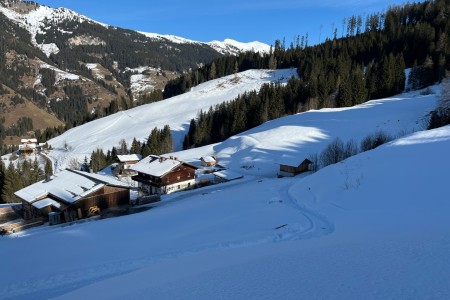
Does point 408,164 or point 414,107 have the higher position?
point 414,107

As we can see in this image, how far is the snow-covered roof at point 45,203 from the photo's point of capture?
122 feet

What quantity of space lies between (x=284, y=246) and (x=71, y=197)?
106ft

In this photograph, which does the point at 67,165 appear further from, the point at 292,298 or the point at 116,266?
the point at 292,298

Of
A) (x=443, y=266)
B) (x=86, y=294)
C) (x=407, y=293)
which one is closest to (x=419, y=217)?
(x=443, y=266)

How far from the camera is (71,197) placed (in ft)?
126

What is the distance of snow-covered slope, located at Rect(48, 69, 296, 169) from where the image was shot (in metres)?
100

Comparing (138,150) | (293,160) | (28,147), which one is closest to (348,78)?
(293,160)

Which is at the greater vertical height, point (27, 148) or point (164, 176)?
point (27, 148)

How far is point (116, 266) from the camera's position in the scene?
15461 mm

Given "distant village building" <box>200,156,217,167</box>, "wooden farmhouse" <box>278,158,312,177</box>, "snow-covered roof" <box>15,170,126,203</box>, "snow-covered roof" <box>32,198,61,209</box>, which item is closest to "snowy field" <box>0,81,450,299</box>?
"snow-covered roof" <box>32,198,61,209</box>

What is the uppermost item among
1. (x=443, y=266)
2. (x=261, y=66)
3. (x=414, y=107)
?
(x=261, y=66)

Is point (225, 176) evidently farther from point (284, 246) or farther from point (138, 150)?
point (284, 246)

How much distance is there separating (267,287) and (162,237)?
1263 cm

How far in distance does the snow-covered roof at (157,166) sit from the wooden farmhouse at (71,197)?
862 centimetres
